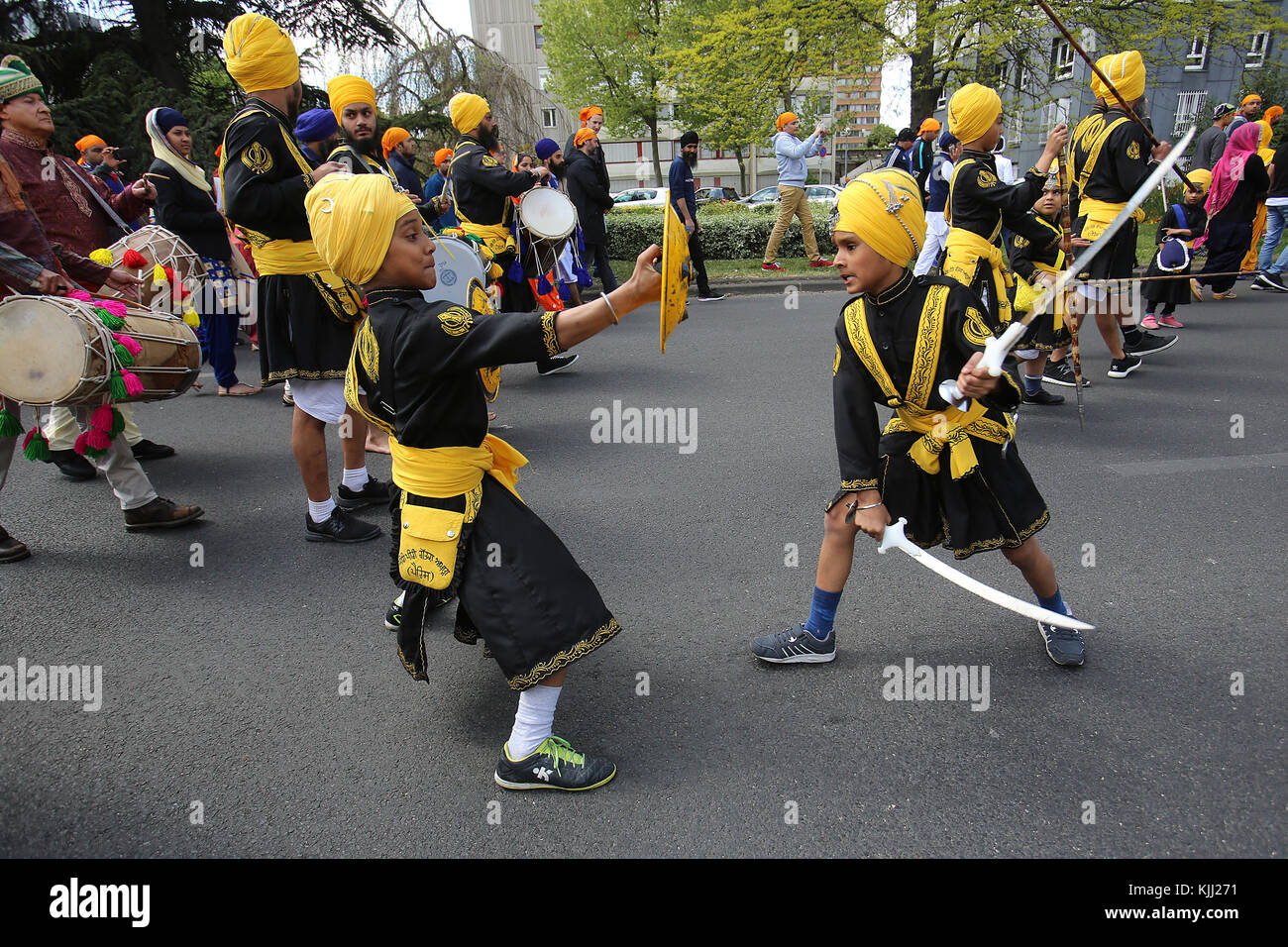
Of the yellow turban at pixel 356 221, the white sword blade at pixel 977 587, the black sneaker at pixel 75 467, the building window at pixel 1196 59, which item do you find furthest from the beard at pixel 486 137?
the building window at pixel 1196 59

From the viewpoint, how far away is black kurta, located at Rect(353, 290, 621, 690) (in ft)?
7.01

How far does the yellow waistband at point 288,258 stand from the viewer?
3684 mm

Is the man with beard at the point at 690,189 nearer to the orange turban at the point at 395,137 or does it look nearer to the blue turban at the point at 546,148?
the blue turban at the point at 546,148

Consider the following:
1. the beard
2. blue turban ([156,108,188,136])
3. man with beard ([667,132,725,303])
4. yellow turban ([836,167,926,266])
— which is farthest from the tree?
yellow turban ([836,167,926,266])

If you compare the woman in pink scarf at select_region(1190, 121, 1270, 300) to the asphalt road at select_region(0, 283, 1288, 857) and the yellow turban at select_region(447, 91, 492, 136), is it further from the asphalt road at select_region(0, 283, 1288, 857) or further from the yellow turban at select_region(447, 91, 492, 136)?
the yellow turban at select_region(447, 91, 492, 136)

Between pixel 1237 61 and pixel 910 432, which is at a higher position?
pixel 1237 61

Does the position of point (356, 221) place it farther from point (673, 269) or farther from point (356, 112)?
point (356, 112)

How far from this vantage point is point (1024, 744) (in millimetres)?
2396

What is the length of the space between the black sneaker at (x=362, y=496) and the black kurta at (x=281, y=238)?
2.46ft

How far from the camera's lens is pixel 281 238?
12.1 ft

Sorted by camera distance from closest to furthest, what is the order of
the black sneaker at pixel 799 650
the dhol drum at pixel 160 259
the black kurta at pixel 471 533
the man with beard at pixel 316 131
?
the black kurta at pixel 471 533, the black sneaker at pixel 799 650, the man with beard at pixel 316 131, the dhol drum at pixel 160 259

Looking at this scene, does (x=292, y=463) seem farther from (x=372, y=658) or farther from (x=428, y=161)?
(x=428, y=161)

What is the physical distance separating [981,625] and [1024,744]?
726 mm
